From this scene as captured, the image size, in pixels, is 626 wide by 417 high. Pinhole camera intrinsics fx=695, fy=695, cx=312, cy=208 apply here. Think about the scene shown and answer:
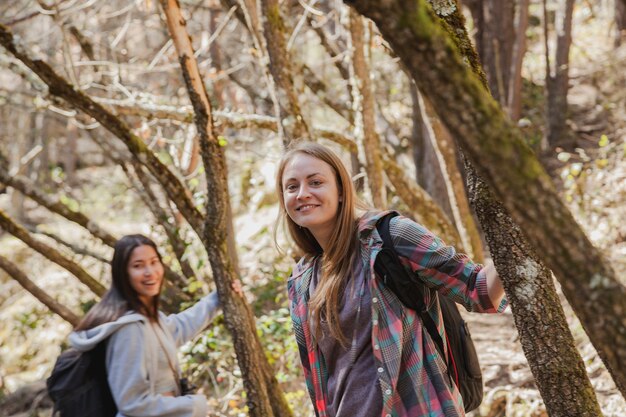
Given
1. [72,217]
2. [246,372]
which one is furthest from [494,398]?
[72,217]

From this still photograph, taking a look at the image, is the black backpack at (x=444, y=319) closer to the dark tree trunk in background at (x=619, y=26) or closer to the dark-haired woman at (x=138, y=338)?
the dark-haired woman at (x=138, y=338)

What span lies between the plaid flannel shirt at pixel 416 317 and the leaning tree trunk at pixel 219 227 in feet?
5.95

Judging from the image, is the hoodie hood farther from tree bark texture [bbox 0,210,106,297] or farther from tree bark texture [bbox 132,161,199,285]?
tree bark texture [bbox 132,161,199,285]

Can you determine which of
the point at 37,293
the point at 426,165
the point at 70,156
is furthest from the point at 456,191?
the point at 70,156

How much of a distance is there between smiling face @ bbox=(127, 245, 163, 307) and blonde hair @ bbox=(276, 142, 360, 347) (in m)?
1.35

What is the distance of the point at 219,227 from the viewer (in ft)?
13.6

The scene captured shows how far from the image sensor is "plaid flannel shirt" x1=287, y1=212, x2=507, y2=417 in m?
2.28

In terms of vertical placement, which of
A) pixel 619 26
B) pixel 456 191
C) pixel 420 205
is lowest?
pixel 420 205

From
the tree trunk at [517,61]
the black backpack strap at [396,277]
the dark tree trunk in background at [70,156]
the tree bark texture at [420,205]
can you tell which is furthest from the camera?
the dark tree trunk in background at [70,156]

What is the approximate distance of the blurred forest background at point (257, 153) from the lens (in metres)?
4.48

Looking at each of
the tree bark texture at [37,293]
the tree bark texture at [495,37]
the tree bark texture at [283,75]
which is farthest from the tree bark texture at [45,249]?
the tree bark texture at [495,37]

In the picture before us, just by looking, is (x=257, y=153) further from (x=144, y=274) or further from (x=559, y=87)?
(x=559, y=87)

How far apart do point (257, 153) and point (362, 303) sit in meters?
4.57

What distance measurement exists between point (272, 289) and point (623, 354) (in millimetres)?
6808
